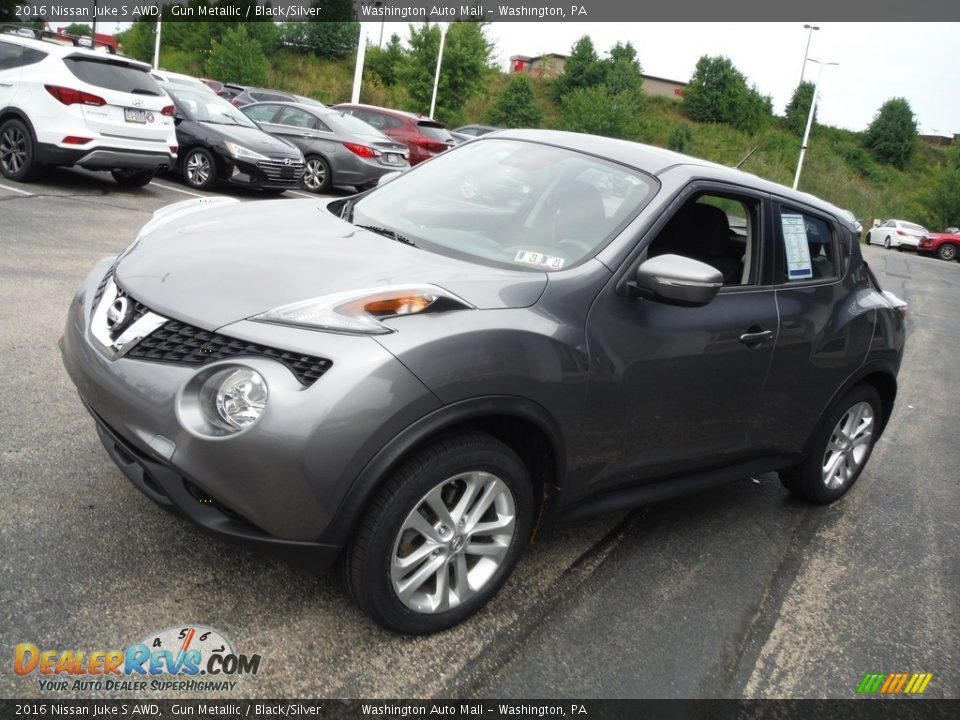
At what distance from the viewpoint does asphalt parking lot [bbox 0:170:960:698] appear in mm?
2801

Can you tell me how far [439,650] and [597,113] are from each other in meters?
50.7

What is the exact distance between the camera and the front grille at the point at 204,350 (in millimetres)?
2539

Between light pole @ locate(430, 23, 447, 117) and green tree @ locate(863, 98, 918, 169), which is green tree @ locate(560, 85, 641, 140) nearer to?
light pole @ locate(430, 23, 447, 117)

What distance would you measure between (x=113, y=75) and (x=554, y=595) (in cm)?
958

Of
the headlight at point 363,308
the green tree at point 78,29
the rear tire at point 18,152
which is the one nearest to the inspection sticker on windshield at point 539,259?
the headlight at point 363,308

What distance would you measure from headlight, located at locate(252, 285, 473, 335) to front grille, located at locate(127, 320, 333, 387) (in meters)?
0.11

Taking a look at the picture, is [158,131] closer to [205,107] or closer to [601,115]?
[205,107]

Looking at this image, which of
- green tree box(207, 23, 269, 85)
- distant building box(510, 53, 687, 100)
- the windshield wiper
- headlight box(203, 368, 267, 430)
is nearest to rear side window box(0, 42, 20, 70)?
the windshield wiper

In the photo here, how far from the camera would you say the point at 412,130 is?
1805 centimetres

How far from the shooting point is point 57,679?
249cm

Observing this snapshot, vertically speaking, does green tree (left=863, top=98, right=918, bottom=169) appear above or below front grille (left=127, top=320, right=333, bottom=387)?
above

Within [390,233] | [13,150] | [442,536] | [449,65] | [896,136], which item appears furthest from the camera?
[896,136]

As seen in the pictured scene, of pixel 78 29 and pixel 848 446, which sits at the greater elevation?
pixel 78 29

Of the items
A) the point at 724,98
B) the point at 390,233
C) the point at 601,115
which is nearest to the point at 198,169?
the point at 390,233
